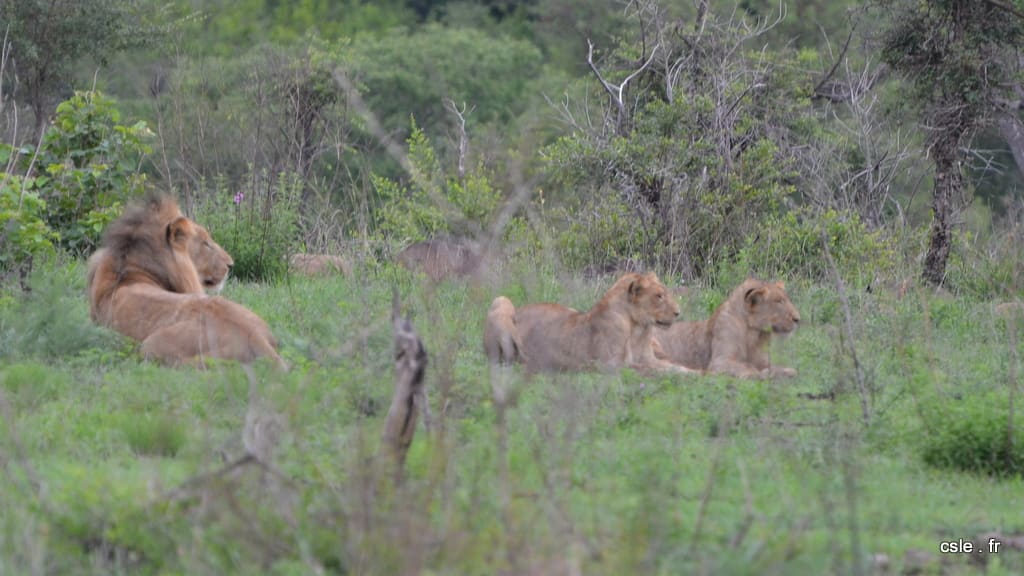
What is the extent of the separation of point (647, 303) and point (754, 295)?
0.80m

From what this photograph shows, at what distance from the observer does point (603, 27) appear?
37.9 m

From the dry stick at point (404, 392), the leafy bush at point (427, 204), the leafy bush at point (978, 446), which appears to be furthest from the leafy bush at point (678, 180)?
the dry stick at point (404, 392)

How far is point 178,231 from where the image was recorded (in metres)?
9.27

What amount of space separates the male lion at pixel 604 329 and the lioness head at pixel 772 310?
0.57m

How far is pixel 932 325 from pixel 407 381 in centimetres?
701

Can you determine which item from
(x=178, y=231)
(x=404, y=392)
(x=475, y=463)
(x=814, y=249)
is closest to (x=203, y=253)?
(x=178, y=231)

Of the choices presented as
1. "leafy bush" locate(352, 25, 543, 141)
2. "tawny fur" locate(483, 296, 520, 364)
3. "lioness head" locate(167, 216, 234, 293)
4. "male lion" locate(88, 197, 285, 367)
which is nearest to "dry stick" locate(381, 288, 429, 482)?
"male lion" locate(88, 197, 285, 367)

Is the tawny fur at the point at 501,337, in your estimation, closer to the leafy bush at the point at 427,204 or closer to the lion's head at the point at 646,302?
the lion's head at the point at 646,302

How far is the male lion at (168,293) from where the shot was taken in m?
8.21

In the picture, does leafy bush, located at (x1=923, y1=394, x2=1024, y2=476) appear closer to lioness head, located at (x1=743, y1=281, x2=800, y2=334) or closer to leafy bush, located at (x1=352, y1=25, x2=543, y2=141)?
lioness head, located at (x1=743, y1=281, x2=800, y2=334)

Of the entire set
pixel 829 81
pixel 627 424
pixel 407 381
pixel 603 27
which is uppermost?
pixel 603 27

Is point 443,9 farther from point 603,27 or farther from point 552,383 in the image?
point 552,383

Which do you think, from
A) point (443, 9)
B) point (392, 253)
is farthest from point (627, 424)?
point (443, 9)

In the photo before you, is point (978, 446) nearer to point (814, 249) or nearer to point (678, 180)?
point (814, 249)
